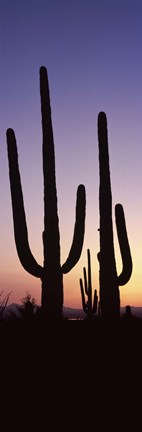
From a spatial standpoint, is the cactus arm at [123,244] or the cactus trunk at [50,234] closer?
the cactus trunk at [50,234]

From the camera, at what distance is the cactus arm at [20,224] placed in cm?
1128

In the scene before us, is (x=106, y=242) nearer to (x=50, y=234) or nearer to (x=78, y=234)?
(x=78, y=234)

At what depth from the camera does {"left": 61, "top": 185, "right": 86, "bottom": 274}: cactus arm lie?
1166 cm

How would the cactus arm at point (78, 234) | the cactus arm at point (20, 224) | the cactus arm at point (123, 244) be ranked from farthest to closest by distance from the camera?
1. the cactus arm at point (123, 244)
2. the cactus arm at point (78, 234)
3. the cactus arm at point (20, 224)

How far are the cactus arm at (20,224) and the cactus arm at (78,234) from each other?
0.61 meters

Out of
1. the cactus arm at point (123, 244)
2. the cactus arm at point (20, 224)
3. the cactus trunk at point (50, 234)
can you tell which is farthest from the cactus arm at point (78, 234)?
the cactus arm at point (123, 244)

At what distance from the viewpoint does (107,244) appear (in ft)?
41.6

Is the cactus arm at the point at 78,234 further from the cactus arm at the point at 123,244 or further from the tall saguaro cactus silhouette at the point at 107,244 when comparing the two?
the cactus arm at the point at 123,244

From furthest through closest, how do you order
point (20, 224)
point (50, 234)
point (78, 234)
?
1. point (78, 234)
2. point (50, 234)
3. point (20, 224)

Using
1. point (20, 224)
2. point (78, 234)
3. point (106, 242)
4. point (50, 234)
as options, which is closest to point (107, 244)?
point (106, 242)

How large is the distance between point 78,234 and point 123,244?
142cm

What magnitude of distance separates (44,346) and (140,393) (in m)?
1.32

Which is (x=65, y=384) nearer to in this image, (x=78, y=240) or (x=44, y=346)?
(x=44, y=346)

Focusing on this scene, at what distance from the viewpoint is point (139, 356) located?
21.1ft
